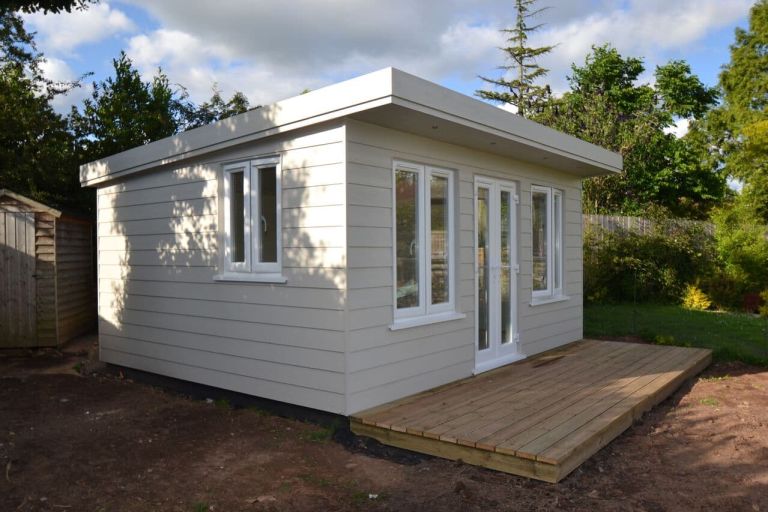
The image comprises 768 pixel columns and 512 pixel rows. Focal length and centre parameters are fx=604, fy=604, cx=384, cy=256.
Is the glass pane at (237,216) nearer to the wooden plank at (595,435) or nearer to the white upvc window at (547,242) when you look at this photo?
the wooden plank at (595,435)

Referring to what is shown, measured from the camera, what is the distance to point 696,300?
12.5 metres

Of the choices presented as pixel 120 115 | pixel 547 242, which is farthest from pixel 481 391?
pixel 120 115

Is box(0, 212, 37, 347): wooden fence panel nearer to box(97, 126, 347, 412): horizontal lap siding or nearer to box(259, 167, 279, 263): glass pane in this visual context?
box(97, 126, 347, 412): horizontal lap siding

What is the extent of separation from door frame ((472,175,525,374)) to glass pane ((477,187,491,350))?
0.05 m

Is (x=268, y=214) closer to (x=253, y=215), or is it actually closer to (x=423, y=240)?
(x=253, y=215)

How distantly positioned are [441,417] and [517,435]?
648mm

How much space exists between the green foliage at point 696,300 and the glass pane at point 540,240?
6476mm

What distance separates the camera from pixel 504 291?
21.9 ft

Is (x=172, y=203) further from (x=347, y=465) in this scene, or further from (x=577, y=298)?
(x=577, y=298)

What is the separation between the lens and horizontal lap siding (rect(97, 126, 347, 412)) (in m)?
4.82

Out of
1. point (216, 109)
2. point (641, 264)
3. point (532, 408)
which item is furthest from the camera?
point (216, 109)

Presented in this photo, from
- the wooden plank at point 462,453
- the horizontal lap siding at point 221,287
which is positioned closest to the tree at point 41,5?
the horizontal lap siding at point 221,287

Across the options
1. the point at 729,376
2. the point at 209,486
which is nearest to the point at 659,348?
the point at 729,376

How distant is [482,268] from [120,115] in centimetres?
886
